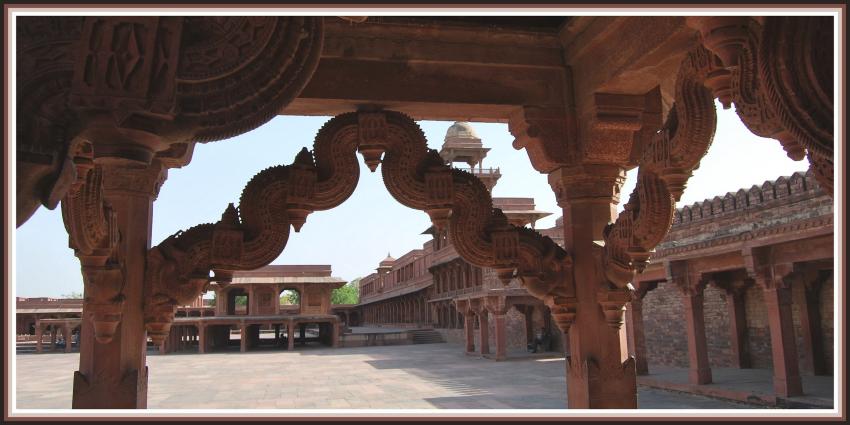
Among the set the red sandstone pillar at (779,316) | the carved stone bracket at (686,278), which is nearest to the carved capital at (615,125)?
the red sandstone pillar at (779,316)

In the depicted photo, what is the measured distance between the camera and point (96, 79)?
183 centimetres

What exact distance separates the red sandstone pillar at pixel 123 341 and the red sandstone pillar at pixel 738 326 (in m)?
18.1

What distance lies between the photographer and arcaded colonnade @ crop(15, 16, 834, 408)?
211cm

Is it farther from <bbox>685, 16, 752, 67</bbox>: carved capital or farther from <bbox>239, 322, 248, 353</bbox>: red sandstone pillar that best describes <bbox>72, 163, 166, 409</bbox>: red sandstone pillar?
<bbox>239, 322, 248, 353</bbox>: red sandstone pillar

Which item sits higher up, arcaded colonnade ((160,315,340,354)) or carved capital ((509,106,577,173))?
carved capital ((509,106,577,173))

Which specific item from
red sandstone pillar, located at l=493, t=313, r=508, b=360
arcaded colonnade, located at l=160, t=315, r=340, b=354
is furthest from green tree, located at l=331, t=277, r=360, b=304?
red sandstone pillar, located at l=493, t=313, r=508, b=360

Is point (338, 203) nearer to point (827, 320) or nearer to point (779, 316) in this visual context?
point (779, 316)

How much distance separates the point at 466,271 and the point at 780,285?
72.8 ft

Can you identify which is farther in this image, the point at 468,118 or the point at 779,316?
the point at 779,316

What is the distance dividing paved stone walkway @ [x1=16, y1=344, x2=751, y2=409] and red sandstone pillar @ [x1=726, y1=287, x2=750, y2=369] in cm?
332

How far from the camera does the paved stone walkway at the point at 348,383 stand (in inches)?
643

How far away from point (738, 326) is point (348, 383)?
1262 centimetres

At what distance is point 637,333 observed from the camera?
18.3 meters

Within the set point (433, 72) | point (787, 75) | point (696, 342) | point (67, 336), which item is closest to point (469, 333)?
→ point (696, 342)
